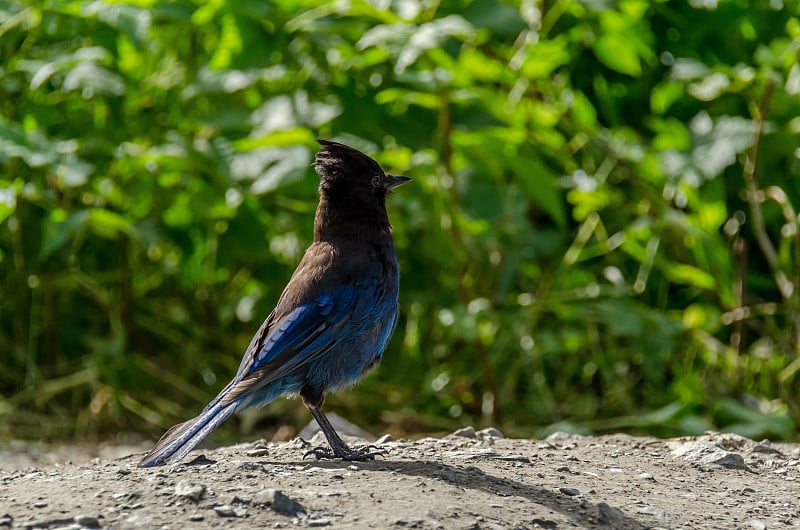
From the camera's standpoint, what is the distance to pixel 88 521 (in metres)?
2.86

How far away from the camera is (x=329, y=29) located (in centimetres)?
495

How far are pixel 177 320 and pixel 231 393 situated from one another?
2792 mm

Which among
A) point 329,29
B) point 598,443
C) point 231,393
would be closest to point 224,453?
point 231,393

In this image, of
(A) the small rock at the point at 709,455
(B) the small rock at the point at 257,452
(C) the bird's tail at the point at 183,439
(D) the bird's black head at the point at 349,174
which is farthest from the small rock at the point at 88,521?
(A) the small rock at the point at 709,455

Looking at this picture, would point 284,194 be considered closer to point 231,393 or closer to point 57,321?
point 57,321

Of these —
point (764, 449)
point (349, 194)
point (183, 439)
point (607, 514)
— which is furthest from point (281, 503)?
point (764, 449)

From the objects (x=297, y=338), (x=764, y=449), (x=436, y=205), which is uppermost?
(x=436, y=205)

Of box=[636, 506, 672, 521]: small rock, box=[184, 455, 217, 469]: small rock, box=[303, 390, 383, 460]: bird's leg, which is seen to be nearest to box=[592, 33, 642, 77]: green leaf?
box=[303, 390, 383, 460]: bird's leg

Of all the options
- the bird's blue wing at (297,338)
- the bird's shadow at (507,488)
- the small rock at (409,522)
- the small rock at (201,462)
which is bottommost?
the bird's shadow at (507,488)

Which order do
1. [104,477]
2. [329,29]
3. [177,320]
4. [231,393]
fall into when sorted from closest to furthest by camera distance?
[104,477] → [231,393] → [329,29] → [177,320]

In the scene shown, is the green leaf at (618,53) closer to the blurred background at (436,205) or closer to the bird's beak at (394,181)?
the blurred background at (436,205)

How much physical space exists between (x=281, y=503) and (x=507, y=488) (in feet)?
2.26

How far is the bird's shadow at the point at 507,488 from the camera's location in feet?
10.4

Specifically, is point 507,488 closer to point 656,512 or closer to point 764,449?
point 656,512
